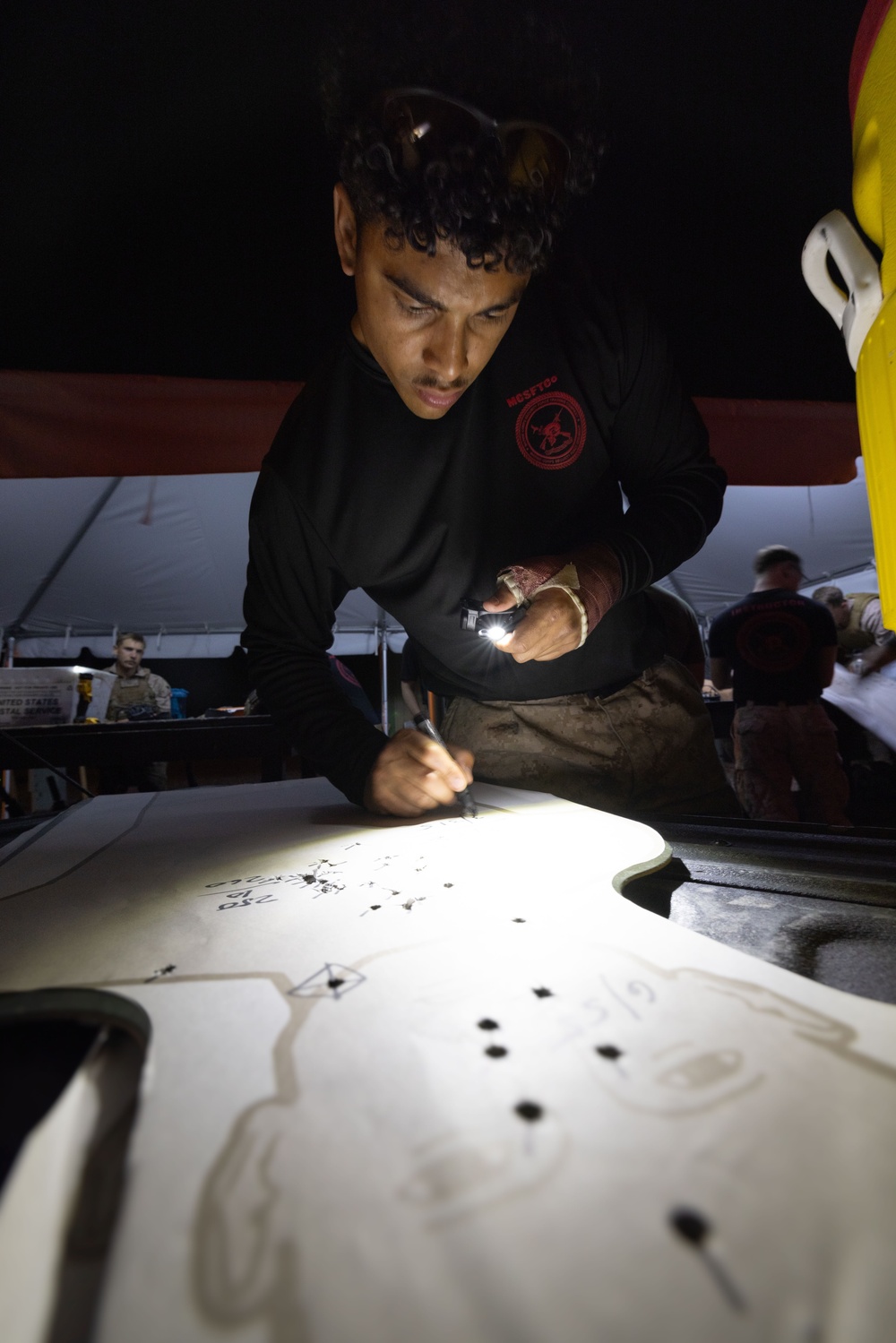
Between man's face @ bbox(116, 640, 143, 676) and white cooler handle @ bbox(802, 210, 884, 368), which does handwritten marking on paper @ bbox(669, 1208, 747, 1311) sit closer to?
white cooler handle @ bbox(802, 210, 884, 368)

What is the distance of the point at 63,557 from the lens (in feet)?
17.2

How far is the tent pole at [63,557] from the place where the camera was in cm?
456

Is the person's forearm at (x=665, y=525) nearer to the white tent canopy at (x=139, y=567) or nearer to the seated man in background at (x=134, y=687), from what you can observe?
the seated man in background at (x=134, y=687)

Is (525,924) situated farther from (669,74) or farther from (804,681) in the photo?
(804,681)

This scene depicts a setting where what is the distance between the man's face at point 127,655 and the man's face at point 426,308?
168 inches

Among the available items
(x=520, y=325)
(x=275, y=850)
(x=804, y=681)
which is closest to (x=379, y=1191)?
(x=275, y=850)

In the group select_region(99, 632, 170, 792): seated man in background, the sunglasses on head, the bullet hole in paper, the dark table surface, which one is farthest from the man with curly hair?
select_region(99, 632, 170, 792): seated man in background

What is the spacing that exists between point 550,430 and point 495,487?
0.45 ft

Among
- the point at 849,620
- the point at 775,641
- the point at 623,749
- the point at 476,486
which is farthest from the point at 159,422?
the point at 849,620

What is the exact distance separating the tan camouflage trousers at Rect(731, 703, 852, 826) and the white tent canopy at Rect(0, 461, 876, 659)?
2742mm

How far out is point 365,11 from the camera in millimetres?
931

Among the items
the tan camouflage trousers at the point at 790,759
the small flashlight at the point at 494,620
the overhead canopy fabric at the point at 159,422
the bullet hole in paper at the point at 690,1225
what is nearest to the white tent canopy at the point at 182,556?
the overhead canopy fabric at the point at 159,422

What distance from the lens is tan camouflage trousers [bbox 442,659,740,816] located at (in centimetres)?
116

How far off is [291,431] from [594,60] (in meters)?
1.26
